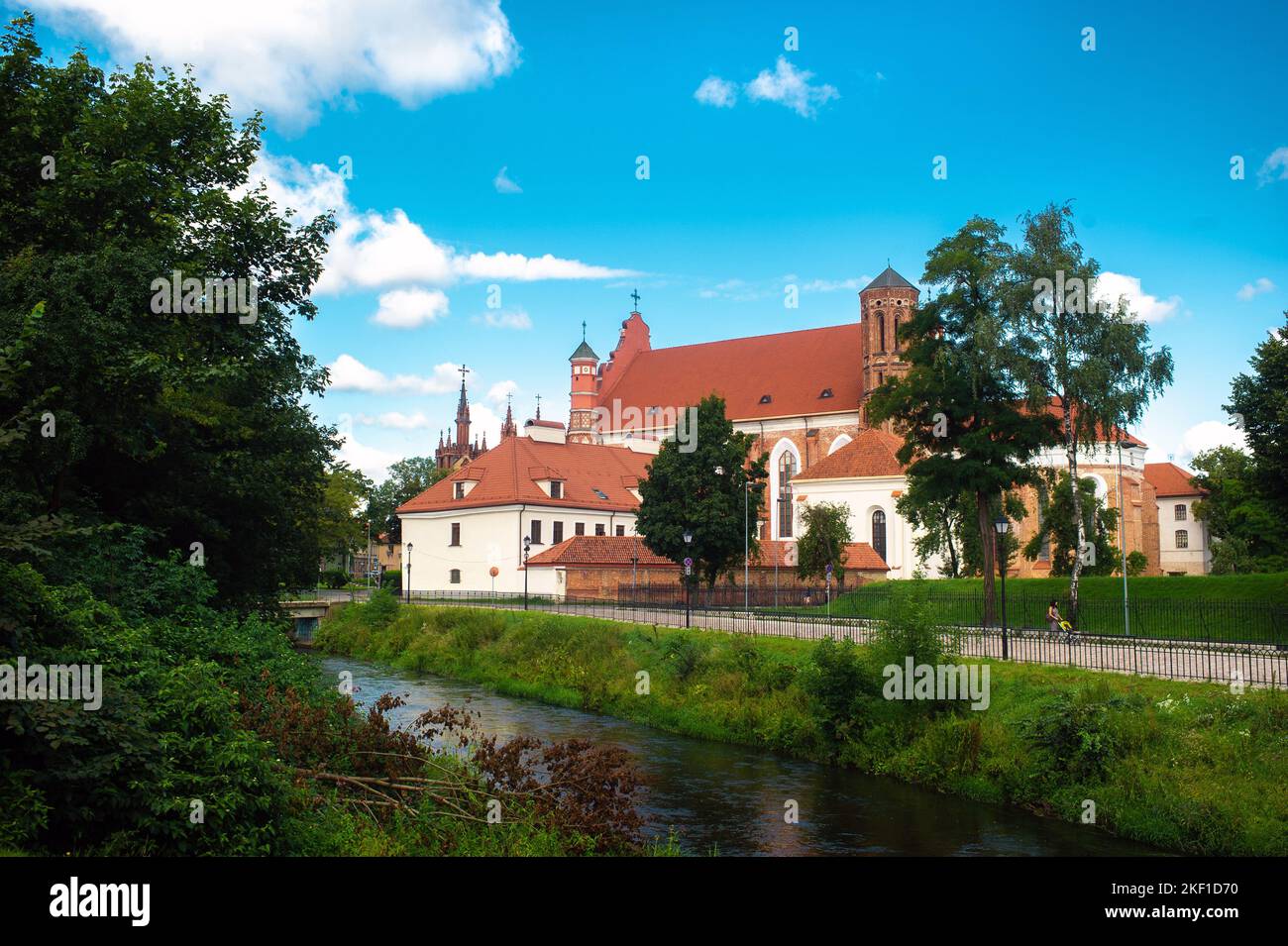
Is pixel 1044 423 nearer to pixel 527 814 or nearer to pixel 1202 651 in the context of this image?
pixel 1202 651

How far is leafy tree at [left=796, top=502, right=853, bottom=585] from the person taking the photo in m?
52.8

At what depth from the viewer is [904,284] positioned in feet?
221

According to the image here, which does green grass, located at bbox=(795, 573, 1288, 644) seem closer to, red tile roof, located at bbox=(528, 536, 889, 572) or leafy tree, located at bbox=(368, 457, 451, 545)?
red tile roof, located at bbox=(528, 536, 889, 572)

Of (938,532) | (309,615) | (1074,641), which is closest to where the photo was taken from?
(1074,641)

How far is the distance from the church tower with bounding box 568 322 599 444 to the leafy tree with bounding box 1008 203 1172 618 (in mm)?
57595

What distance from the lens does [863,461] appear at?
58.2 meters

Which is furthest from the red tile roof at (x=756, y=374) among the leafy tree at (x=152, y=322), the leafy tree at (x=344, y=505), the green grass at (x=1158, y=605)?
the leafy tree at (x=152, y=322)

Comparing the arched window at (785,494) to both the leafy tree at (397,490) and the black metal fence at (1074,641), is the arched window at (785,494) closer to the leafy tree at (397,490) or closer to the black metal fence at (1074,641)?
the black metal fence at (1074,641)

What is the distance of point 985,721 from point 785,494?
5127cm

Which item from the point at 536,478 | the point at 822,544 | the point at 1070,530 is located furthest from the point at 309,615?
the point at 1070,530

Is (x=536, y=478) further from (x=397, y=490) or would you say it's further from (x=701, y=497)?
(x=397, y=490)

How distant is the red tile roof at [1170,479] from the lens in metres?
89.5

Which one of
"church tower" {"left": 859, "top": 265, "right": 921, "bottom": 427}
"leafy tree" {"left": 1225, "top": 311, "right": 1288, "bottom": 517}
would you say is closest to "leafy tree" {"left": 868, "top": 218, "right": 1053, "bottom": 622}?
"leafy tree" {"left": 1225, "top": 311, "right": 1288, "bottom": 517}

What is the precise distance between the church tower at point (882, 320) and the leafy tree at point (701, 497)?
22579 millimetres
